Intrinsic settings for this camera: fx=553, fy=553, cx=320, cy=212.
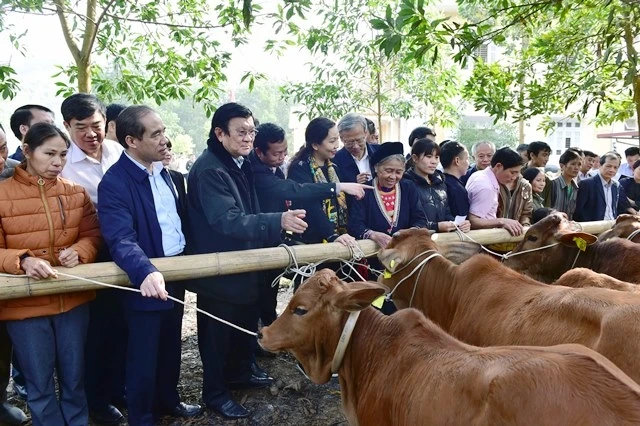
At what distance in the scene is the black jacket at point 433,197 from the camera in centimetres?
512

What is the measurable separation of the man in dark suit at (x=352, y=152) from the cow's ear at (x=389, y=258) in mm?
1311

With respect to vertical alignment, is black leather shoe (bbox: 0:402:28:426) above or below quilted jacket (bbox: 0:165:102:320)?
below

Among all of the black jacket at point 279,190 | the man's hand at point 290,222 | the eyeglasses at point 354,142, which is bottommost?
the man's hand at point 290,222

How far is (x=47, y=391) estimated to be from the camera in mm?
3301

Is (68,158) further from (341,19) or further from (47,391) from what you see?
(341,19)

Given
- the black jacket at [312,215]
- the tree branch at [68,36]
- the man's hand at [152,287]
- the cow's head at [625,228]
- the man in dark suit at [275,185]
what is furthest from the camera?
the tree branch at [68,36]

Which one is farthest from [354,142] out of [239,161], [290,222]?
[290,222]

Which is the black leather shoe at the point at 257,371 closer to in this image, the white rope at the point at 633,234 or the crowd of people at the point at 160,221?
the crowd of people at the point at 160,221

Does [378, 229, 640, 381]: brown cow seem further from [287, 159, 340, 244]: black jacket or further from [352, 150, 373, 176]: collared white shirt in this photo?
[352, 150, 373, 176]: collared white shirt

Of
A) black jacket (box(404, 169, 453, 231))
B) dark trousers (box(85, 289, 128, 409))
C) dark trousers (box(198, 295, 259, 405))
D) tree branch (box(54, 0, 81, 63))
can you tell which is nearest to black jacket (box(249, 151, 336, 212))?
dark trousers (box(198, 295, 259, 405))

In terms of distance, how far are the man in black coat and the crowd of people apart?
1 centimetres

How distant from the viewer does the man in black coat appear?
3746 millimetres

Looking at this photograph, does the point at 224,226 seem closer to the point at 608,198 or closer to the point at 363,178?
the point at 363,178

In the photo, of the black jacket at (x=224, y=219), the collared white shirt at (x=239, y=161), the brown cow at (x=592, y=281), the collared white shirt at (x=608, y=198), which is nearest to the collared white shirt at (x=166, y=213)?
the black jacket at (x=224, y=219)
